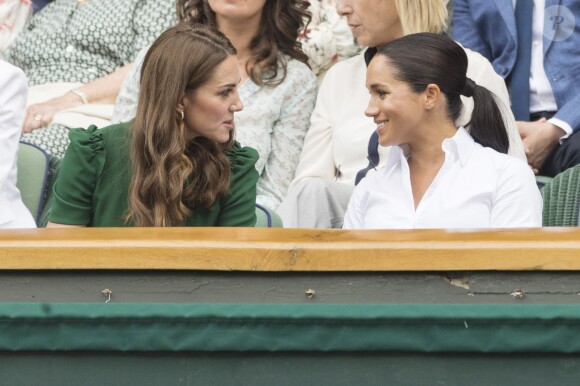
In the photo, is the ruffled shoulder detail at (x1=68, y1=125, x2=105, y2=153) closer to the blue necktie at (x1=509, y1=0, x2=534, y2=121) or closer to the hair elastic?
the hair elastic

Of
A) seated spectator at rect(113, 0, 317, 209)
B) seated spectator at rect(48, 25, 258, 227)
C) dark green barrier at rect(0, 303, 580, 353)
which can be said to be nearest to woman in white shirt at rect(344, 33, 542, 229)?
seated spectator at rect(48, 25, 258, 227)

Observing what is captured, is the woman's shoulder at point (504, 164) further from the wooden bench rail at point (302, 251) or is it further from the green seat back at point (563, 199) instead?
the wooden bench rail at point (302, 251)

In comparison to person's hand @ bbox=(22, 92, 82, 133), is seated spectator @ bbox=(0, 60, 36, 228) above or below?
above

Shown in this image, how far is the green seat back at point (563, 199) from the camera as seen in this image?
342 centimetres

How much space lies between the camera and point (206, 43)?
3.06 meters

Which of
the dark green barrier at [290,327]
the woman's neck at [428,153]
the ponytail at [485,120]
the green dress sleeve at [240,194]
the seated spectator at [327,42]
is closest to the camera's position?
the dark green barrier at [290,327]

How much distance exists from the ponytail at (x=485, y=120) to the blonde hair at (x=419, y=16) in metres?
0.67

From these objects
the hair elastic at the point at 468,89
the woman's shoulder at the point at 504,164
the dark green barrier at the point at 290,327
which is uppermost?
the dark green barrier at the point at 290,327

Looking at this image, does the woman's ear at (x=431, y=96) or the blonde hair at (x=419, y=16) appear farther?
the blonde hair at (x=419, y=16)

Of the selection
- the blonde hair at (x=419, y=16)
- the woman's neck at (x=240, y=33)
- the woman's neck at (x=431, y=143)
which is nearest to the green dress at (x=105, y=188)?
the woman's neck at (x=431, y=143)

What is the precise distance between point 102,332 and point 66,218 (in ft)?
3.19

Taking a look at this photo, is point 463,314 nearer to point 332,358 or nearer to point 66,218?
point 332,358

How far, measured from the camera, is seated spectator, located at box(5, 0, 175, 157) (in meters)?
4.47

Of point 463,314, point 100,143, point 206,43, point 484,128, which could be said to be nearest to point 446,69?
point 484,128
